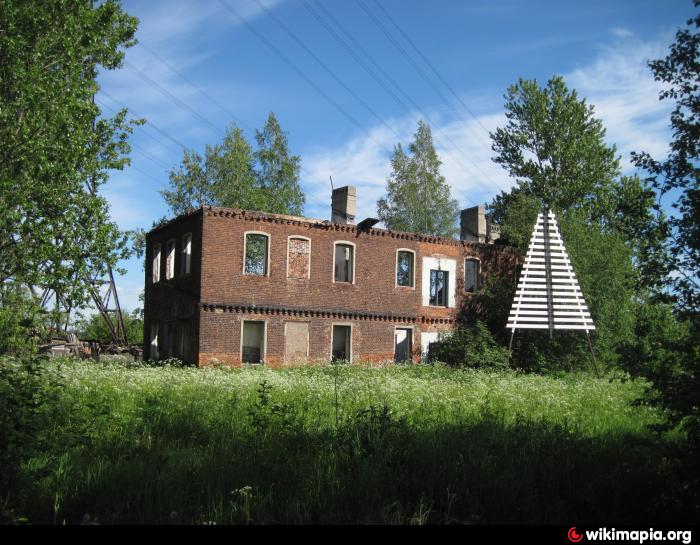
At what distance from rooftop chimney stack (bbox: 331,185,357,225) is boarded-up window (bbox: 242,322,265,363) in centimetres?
633

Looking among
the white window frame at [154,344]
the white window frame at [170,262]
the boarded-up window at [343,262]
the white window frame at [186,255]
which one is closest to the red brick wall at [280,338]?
the boarded-up window at [343,262]

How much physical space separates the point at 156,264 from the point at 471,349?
15359 mm

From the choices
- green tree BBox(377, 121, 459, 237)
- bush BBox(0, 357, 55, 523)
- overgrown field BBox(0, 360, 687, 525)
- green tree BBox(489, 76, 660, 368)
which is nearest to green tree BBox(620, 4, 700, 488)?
overgrown field BBox(0, 360, 687, 525)

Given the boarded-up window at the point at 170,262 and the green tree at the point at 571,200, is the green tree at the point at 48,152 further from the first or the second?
the green tree at the point at 571,200

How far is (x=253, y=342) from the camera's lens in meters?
26.3

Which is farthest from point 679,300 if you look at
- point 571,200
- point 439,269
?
point 571,200

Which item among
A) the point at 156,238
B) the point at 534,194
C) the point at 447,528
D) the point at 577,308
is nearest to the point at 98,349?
the point at 156,238

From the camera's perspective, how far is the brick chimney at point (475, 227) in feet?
111

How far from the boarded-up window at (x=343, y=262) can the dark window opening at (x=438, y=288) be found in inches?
176

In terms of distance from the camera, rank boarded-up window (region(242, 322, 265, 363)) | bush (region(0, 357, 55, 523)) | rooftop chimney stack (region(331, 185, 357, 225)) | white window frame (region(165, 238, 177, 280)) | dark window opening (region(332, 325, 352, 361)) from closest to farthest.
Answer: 1. bush (region(0, 357, 55, 523))
2. boarded-up window (region(242, 322, 265, 363))
3. dark window opening (region(332, 325, 352, 361))
4. white window frame (region(165, 238, 177, 280))
5. rooftop chimney stack (region(331, 185, 357, 225))

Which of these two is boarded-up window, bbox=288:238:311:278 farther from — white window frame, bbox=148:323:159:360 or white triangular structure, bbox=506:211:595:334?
white triangular structure, bbox=506:211:595:334

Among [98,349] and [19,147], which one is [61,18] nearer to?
[19,147]

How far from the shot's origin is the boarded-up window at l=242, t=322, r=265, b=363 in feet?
85.7

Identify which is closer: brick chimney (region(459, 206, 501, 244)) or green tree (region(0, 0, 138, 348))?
green tree (region(0, 0, 138, 348))
